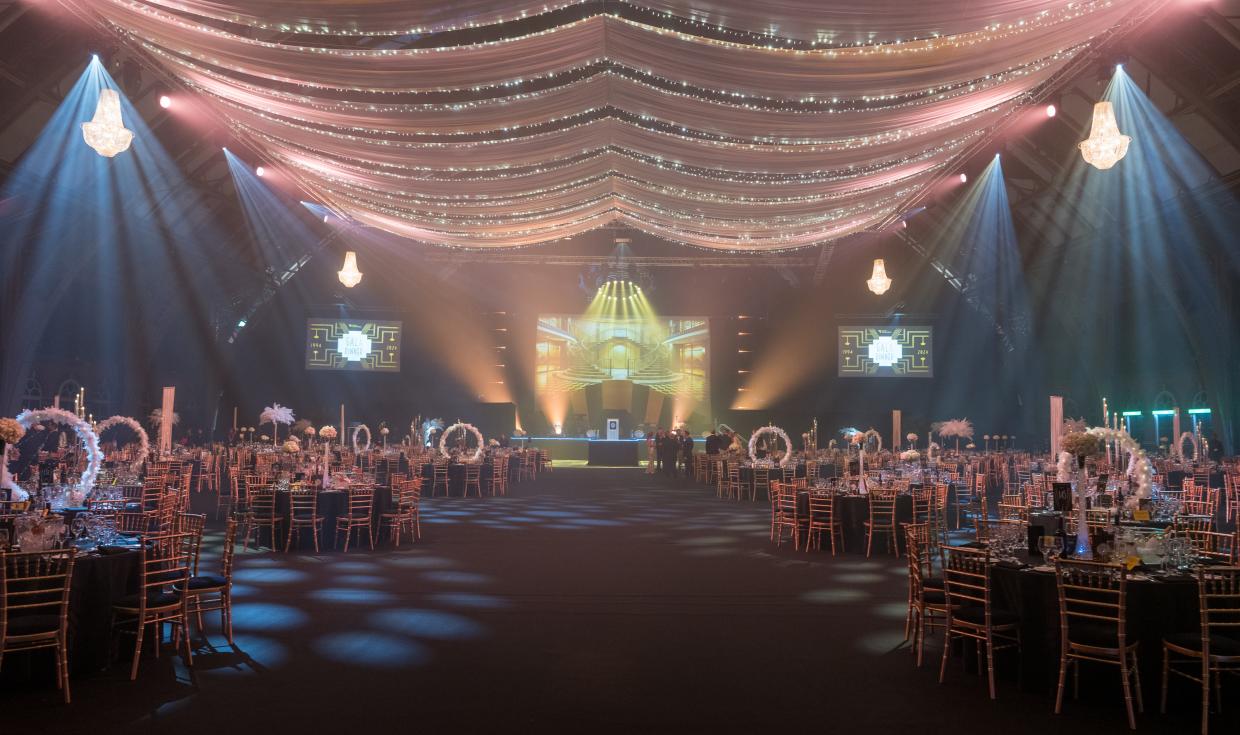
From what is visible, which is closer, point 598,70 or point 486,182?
point 598,70

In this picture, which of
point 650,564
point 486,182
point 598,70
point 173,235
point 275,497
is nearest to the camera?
point 598,70

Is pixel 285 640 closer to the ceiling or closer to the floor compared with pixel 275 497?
closer to the floor

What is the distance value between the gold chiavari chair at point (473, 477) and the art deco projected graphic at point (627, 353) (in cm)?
971

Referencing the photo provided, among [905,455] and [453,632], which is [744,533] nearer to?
[905,455]

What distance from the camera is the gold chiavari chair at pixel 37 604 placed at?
3.89 metres

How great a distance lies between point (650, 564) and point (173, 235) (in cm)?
1485

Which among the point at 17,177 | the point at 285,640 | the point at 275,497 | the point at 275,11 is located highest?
the point at 17,177

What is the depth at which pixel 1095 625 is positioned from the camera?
13.6 feet

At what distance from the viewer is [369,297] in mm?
24562

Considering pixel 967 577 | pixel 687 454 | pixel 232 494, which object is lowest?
pixel 232 494

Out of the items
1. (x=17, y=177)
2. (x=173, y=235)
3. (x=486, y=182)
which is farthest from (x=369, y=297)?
(x=486, y=182)

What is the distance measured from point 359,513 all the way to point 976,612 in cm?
670

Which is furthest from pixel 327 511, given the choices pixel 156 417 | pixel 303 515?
pixel 156 417

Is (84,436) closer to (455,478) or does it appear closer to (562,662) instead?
(562,662)
